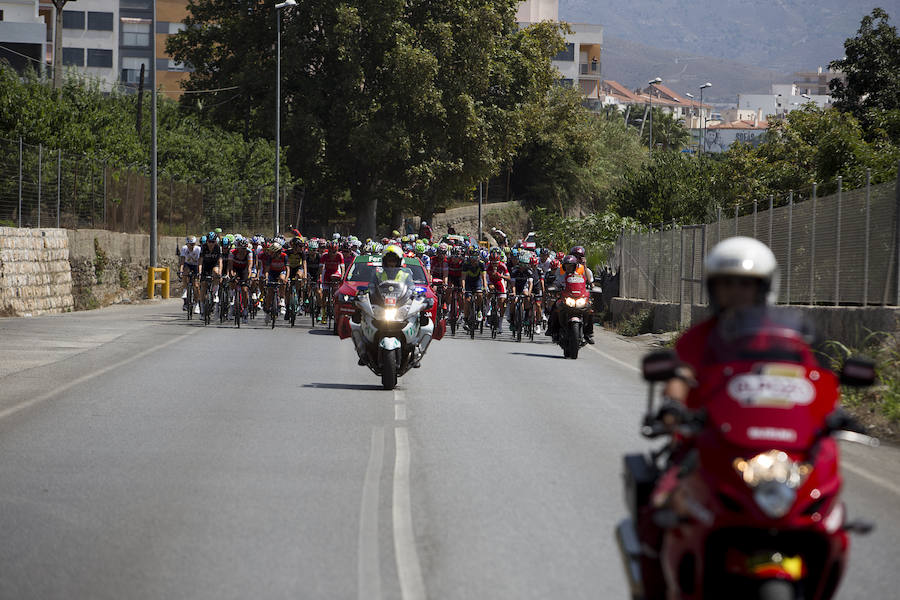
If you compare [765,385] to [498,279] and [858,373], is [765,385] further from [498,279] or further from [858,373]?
[498,279]

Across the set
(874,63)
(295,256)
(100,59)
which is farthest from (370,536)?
(100,59)

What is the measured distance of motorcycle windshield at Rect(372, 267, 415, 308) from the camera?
1531 cm

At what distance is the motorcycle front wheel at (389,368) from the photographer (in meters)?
15.4

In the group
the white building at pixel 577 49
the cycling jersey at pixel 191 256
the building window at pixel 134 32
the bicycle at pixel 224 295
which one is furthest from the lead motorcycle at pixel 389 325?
the white building at pixel 577 49

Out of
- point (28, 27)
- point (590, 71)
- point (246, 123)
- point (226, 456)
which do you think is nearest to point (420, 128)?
point (246, 123)

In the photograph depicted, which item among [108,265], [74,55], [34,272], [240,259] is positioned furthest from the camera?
[74,55]

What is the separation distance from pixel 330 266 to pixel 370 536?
70.8 feet

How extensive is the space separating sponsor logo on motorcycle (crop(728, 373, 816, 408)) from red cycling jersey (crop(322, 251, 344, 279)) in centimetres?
2406

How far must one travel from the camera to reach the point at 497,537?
746cm

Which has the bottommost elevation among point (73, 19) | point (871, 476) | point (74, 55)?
point (871, 476)

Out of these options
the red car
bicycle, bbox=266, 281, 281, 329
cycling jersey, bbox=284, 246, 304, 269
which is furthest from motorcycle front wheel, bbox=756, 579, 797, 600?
cycling jersey, bbox=284, 246, 304, 269

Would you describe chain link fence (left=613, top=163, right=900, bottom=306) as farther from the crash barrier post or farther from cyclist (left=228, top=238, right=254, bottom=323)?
the crash barrier post

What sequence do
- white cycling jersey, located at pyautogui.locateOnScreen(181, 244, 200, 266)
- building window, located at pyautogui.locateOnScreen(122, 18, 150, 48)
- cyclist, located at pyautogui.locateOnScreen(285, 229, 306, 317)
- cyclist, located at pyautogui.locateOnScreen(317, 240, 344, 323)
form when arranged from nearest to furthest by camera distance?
cyclist, located at pyautogui.locateOnScreen(317, 240, 344, 323), cyclist, located at pyautogui.locateOnScreen(285, 229, 306, 317), white cycling jersey, located at pyautogui.locateOnScreen(181, 244, 200, 266), building window, located at pyautogui.locateOnScreen(122, 18, 150, 48)

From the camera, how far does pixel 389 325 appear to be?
15211 mm
